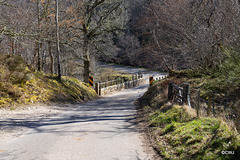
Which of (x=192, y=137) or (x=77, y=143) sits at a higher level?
(x=192, y=137)

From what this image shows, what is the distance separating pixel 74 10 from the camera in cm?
1841

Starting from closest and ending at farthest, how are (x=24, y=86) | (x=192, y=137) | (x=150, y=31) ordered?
1. (x=192, y=137)
2. (x=24, y=86)
3. (x=150, y=31)

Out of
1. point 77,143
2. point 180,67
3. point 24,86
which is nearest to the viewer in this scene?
point 77,143

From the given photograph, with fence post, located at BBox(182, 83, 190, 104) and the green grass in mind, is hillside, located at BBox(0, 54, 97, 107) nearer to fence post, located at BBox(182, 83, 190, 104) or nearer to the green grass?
the green grass

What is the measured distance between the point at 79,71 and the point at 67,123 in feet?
83.9

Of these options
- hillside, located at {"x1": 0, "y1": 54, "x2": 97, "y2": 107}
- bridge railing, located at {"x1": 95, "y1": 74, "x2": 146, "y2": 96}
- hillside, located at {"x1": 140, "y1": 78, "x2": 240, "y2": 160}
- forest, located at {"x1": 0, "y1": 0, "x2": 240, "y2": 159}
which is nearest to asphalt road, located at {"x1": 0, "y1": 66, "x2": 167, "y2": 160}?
hillside, located at {"x1": 140, "y1": 78, "x2": 240, "y2": 160}

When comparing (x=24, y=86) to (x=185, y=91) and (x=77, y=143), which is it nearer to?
(x=77, y=143)

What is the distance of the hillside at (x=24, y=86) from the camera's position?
11.3m

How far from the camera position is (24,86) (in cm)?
1268

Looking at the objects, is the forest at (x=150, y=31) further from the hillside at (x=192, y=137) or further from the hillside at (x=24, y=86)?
the hillside at (x=192, y=137)

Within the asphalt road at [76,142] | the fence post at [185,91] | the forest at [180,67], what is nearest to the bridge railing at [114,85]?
the forest at [180,67]

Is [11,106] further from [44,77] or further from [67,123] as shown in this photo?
[44,77]

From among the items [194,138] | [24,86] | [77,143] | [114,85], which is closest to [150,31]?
[24,86]

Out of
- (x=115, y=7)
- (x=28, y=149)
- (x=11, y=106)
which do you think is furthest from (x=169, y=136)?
(x=115, y=7)
